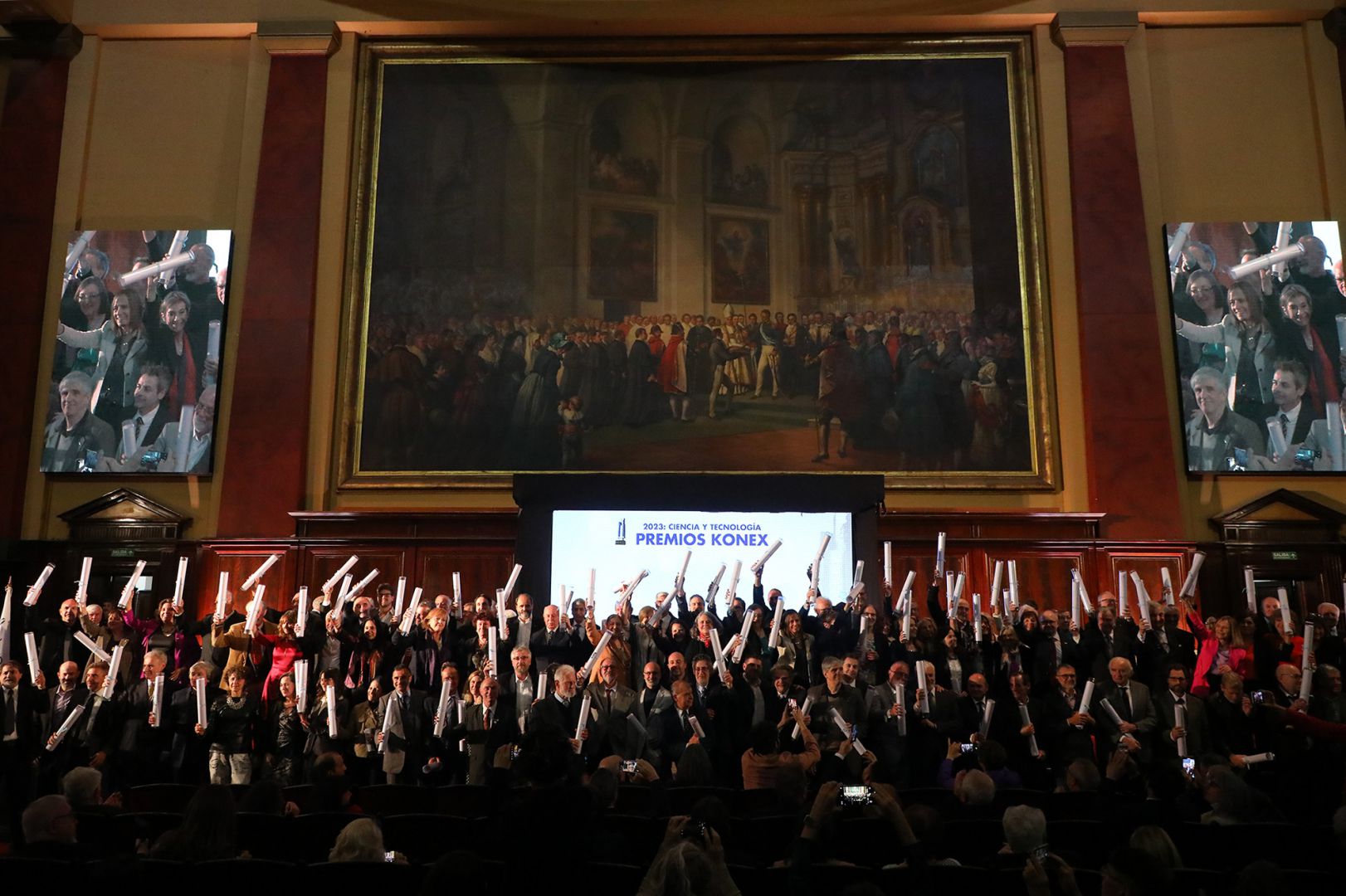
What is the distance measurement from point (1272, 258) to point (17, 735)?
1406 cm

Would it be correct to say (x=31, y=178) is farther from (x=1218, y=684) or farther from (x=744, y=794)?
(x=1218, y=684)

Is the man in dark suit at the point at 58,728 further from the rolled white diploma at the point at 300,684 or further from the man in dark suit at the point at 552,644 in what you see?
the man in dark suit at the point at 552,644

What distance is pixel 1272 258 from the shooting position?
1416cm

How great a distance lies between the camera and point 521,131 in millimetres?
15242

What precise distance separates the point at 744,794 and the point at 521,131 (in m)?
10.8

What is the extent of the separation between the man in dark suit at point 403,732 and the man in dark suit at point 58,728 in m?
2.45

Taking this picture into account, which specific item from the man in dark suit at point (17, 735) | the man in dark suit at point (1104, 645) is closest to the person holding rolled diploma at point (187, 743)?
the man in dark suit at point (17, 735)

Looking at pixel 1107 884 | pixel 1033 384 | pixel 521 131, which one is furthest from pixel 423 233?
pixel 1107 884

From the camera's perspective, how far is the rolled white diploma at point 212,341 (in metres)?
14.4

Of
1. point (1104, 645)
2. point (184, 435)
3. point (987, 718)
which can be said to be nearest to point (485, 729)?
point (987, 718)

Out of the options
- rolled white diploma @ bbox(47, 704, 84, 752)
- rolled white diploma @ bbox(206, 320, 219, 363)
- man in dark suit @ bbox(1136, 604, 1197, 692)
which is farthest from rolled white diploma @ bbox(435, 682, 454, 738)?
rolled white diploma @ bbox(206, 320, 219, 363)

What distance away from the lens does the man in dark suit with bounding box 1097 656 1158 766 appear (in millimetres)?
8469

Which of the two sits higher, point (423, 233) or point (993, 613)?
point (423, 233)

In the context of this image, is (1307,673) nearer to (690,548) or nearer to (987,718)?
(987,718)
